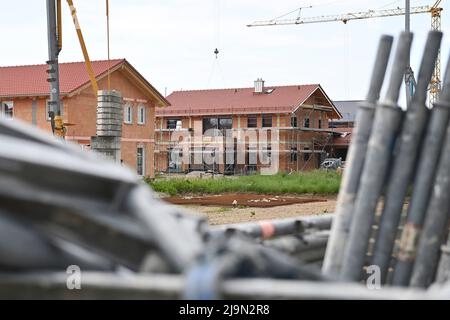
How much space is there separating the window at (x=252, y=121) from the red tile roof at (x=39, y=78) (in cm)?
1873

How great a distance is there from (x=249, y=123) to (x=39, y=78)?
21257 mm

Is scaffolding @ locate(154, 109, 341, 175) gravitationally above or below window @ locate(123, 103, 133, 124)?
below

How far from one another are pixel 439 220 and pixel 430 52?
0.79 metres

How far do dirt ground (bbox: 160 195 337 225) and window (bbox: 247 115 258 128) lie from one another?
3176 cm

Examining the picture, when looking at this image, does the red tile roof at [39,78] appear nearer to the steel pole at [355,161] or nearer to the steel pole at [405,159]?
the steel pole at [355,161]

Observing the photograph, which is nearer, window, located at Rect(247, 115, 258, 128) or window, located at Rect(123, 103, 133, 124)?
window, located at Rect(123, 103, 133, 124)

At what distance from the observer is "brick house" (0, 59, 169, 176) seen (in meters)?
35.0

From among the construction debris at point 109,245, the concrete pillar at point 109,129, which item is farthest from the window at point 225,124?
the construction debris at point 109,245

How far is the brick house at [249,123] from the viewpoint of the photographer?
5272 cm

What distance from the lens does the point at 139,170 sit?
129 feet

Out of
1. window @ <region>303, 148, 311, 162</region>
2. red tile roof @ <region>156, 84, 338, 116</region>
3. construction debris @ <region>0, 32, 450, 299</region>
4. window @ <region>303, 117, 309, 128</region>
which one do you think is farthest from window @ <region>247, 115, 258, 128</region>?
construction debris @ <region>0, 32, 450, 299</region>

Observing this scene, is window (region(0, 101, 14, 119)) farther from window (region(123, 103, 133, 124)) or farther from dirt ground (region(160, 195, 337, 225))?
dirt ground (region(160, 195, 337, 225))

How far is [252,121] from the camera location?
177 feet
